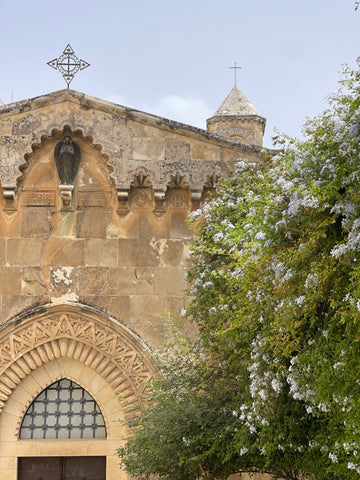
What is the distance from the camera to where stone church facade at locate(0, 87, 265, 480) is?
458 inches

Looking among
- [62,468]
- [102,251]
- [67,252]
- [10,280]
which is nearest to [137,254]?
[102,251]

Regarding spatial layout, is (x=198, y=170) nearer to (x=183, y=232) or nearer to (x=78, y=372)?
(x=183, y=232)

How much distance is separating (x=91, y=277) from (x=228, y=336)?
402 cm

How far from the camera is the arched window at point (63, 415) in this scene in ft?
38.8

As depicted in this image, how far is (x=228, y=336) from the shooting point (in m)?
8.12

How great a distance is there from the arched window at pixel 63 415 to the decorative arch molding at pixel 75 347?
471mm

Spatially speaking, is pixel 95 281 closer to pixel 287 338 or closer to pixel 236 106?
pixel 287 338

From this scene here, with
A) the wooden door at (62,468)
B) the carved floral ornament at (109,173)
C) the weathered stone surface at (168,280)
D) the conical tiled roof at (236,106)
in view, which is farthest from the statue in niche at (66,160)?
the conical tiled roof at (236,106)

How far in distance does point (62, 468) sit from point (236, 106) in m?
18.7

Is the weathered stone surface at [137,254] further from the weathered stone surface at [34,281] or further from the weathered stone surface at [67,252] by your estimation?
the weathered stone surface at [34,281]

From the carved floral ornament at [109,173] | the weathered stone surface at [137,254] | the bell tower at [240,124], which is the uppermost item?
the bell tower at [240,124]

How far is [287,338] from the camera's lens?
21.0ft

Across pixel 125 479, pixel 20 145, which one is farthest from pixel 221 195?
pixel 125 479

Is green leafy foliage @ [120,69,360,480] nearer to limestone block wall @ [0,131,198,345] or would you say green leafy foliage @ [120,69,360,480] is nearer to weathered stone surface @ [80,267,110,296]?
limestone block wall @ [0,131,198,345]
